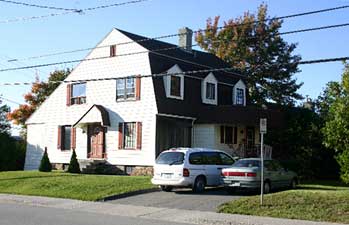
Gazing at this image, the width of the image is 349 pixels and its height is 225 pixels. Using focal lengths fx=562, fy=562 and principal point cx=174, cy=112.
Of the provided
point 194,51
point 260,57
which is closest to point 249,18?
point 260,57

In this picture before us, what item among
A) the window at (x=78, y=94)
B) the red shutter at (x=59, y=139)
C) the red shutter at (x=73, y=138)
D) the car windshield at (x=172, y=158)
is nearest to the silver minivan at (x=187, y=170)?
the car windshield at (x=172, y=158)

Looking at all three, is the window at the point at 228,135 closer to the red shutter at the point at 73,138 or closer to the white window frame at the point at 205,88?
the white window frame at the point at 205,88

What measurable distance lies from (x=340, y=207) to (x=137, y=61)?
743 inches

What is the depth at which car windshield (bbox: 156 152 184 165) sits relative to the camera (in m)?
22.4

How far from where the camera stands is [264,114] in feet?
110

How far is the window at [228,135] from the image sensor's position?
33906 mm

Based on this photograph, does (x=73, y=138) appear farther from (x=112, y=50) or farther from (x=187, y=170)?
(x=187, y=170)

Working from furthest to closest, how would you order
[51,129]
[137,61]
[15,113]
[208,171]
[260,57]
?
[15,113], [260,57], [51,129], [137,61], [208,171]

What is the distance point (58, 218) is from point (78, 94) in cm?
2133

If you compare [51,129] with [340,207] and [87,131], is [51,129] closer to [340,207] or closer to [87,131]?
[87,131]

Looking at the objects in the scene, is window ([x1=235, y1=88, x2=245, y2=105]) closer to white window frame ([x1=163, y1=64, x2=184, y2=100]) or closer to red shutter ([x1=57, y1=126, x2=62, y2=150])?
white window frame ([x1=163, y1=64, x2=184, y2=100])

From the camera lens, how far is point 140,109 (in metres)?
32.5

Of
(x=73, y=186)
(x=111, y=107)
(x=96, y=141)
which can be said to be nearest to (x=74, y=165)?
(x=96, y=141)

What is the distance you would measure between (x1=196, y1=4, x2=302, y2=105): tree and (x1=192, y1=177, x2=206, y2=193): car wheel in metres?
27.4
